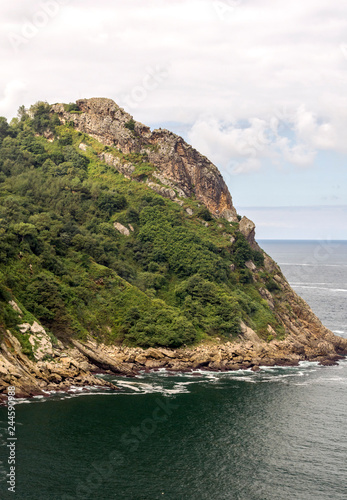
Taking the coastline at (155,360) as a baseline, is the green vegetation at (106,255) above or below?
above

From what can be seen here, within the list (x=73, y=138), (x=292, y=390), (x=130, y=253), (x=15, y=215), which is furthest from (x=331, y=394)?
(x=73, y=138)

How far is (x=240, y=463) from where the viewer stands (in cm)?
5294

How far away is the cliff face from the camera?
468ft

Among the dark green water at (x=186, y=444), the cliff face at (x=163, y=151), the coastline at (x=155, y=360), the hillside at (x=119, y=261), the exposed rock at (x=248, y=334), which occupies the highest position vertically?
the cliff face at (x=163, y=151)

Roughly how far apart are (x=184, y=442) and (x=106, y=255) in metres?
57.0

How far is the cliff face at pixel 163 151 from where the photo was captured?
143 meters

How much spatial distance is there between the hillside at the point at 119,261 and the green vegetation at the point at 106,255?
291 millimetres

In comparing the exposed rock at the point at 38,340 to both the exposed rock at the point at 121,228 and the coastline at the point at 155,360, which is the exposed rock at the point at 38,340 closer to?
the coastline at the point at 155,360

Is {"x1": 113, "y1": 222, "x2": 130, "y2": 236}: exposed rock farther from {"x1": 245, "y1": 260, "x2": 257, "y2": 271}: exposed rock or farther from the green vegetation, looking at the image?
{"x1": 245, "y1": 260, "x2": 257, "y2": 271}: exposed rock

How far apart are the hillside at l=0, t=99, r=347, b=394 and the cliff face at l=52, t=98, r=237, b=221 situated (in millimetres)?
344

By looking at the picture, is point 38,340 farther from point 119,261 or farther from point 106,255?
point 119,261

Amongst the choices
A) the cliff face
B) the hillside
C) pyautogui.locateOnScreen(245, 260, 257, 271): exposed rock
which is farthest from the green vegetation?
the cliff face

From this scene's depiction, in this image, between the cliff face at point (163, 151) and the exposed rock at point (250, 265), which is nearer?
the exposed rock at point (250, 265)

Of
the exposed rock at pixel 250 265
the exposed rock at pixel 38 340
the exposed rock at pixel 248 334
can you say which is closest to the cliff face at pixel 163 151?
the exposed rock at pixel 250 265
